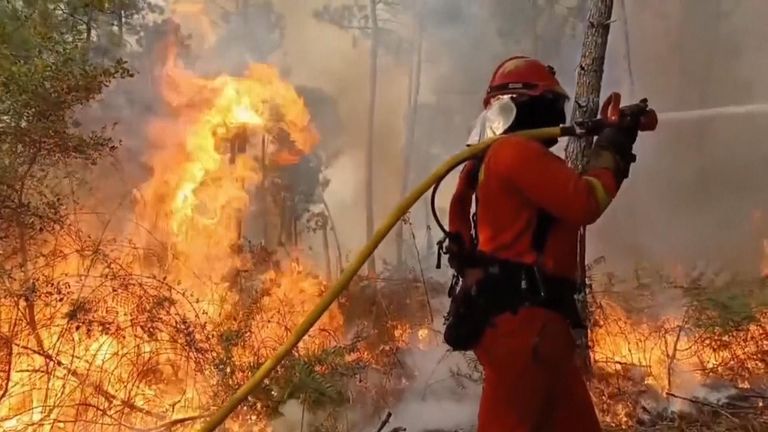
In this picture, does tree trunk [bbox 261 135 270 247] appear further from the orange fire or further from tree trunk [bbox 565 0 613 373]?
tree trunk [bbox 565 0 613 373]

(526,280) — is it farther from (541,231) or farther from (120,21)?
(120,21)

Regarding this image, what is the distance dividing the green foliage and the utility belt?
234cm

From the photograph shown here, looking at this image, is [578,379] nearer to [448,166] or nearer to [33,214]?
[448,166]

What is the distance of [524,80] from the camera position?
191 centimetres

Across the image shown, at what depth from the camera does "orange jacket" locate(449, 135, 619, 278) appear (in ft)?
5.56

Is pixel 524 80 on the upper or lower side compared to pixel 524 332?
upper

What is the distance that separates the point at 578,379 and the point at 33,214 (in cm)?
265

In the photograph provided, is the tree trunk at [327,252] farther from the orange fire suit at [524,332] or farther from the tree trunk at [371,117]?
the orange fire suit at [524,332]

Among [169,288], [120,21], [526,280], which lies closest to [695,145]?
[526,280]

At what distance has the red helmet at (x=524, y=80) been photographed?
6.27 feet

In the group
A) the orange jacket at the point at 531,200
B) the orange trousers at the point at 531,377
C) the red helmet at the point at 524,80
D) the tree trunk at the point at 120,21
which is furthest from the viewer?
the tree trunk at the point at 120,21

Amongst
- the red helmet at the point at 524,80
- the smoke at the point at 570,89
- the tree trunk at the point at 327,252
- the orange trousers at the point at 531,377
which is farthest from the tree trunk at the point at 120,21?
the orange trousers at the point at 531,377

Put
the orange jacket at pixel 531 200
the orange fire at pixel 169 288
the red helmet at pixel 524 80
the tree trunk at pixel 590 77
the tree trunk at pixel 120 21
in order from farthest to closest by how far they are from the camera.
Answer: the tree trunk at pixel 120 21 → the orange fire at pixel 169 288 → the tree trunk at pixel 590 77 → the red helmet at pixel 524 80 → the orange jacket at pixel 531 200

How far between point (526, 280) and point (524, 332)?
128mm
